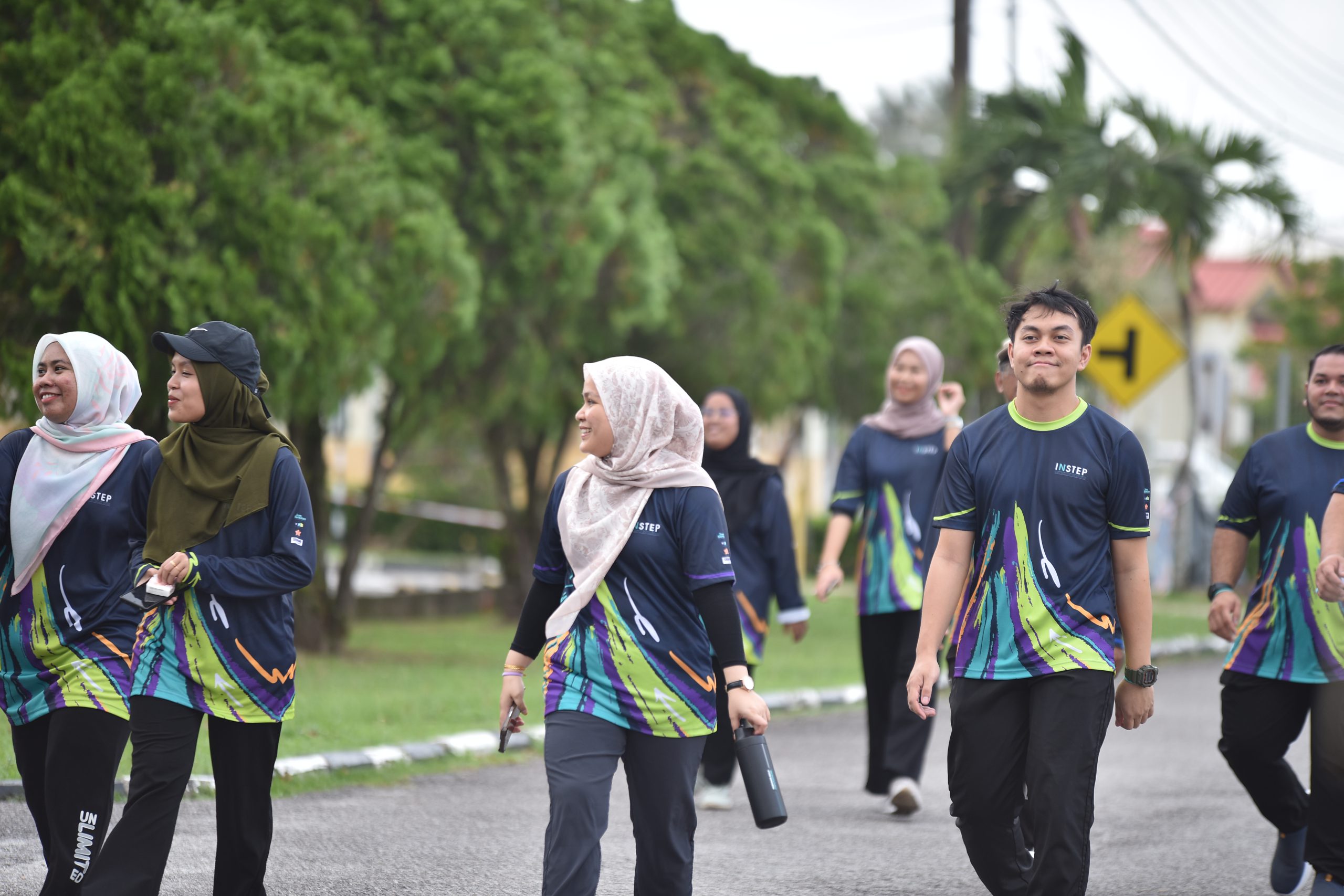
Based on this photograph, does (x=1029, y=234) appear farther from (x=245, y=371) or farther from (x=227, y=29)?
(x=245, y=371)

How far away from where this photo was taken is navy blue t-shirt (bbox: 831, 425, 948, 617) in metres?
8.39

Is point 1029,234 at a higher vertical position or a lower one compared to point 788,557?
higher

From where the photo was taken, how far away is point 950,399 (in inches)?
351

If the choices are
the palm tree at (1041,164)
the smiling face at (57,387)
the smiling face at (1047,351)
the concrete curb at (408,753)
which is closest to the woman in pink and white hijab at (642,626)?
the smiling face at (1047,351)

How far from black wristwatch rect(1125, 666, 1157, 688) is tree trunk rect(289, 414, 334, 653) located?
34.4ft

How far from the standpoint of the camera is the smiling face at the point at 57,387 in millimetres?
5445

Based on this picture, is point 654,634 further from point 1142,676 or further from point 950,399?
point 950,399

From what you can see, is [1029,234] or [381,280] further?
[1029,234]

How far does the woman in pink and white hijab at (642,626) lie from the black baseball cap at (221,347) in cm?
104

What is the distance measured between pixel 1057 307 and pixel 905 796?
3547 mm

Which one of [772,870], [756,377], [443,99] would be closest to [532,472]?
[756,377]

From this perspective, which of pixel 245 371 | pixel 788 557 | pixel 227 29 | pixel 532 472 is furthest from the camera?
pixel 532 472

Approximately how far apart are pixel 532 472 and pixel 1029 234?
7512 millimetres

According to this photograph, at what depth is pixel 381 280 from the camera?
13.4 meters
